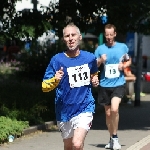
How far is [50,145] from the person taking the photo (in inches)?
428

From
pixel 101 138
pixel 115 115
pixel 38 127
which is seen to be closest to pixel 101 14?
pixel 38 127

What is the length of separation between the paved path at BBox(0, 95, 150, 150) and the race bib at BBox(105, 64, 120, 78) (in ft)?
4.07

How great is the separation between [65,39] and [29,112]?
6200mm

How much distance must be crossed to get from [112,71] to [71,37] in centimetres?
288

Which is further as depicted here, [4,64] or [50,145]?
[4,64]

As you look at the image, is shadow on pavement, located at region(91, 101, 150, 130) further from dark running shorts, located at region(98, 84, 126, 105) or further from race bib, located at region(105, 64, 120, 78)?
race bib, located at region(105, 64, 120, 78)

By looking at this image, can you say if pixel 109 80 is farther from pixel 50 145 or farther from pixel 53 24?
pixel 53 24

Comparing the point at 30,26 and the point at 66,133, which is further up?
the point at 30,26

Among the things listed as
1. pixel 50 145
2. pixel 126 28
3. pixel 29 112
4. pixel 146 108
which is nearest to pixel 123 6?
pixel 126 28

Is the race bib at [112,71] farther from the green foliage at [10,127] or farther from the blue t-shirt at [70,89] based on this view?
the blue t-shirt at [70,89]

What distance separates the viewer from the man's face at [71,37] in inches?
280

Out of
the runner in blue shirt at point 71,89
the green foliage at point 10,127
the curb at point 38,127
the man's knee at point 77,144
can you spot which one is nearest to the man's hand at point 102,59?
the green foliage at point 10,127

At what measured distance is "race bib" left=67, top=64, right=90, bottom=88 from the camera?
7234 millimetres

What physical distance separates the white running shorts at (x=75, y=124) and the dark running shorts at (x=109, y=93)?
2.88m
